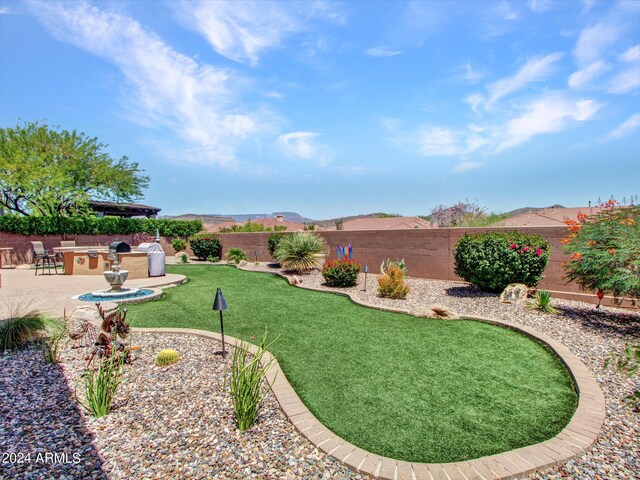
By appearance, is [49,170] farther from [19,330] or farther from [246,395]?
[246,395]

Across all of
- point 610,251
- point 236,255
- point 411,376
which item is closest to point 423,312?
point 411,376

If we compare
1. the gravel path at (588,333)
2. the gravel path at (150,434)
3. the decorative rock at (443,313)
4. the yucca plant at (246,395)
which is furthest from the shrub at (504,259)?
the yucca plant at (246,395)

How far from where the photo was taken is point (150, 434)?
290 cm

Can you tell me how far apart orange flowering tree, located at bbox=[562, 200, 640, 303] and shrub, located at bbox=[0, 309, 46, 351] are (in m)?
9.34

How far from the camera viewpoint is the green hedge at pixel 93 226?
1828cm

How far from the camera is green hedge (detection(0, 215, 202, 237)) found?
1828 cm

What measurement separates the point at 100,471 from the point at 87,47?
33.8 ft

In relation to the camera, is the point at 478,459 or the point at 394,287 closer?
the point at 478,459

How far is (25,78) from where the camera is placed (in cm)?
1090

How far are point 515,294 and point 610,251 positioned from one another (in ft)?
6.10

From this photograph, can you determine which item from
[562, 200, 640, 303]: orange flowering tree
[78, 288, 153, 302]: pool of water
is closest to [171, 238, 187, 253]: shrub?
[78, 288, 153, 302]: pool of water

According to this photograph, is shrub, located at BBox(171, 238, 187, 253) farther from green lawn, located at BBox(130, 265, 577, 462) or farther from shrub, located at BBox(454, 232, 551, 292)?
shrub, located at BBox(454, 232, 551, 292)

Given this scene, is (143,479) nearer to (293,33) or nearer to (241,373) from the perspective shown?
(241,373)

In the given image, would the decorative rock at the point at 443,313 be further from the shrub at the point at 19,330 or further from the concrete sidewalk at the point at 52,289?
the concrete sidewalk at the point at 52,289
